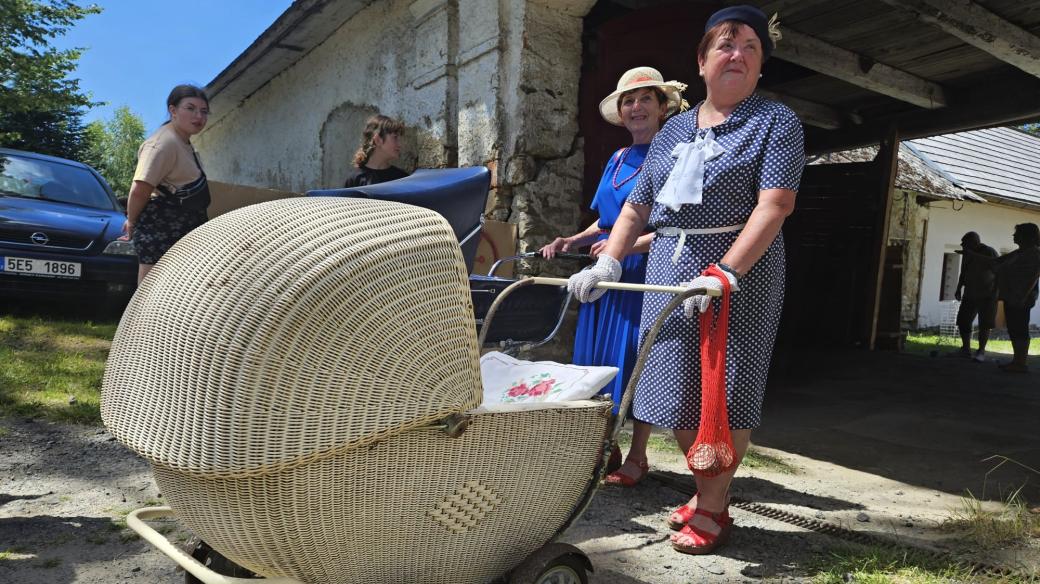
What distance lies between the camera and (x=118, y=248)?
5.73 metres

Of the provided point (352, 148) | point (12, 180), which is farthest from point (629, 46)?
point (12, 180)

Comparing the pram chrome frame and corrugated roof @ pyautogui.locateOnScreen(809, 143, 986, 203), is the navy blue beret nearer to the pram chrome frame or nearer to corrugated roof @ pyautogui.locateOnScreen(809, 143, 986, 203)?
the pram chrome frame

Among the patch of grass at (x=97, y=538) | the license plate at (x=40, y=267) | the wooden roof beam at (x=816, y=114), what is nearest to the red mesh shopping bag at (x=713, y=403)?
the patch of grass at (x=97, y=538)

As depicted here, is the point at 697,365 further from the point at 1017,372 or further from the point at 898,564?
the point at 1017,372

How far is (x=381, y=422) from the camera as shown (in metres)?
1.38

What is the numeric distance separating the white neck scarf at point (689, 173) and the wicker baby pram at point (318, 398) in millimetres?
1013

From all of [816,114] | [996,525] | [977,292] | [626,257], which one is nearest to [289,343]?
[626,257]

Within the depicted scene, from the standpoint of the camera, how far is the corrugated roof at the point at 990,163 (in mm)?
15227

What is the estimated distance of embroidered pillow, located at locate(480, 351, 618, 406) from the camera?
1.90 meters

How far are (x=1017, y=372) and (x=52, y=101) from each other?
19.0 metres

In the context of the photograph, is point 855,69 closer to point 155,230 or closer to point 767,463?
point 767,463

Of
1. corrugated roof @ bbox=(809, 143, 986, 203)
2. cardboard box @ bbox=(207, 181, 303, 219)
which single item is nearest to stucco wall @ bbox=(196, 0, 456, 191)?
cardboard box @ bbox=(207, 181, 303, 219)

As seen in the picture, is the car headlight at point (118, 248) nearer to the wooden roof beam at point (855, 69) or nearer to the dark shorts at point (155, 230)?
the dark shorts at point (155, 230)

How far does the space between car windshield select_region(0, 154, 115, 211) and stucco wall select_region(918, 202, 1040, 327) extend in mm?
15022
